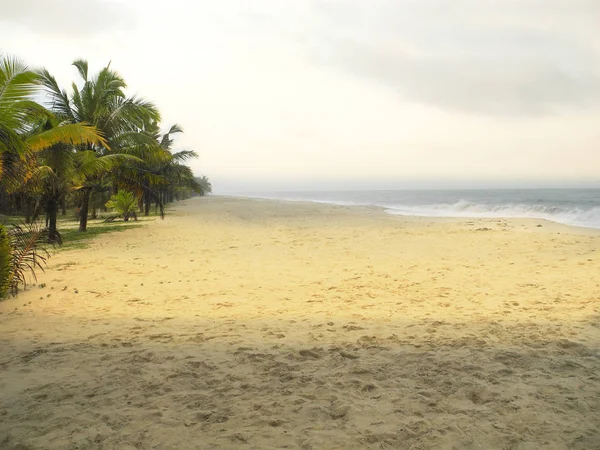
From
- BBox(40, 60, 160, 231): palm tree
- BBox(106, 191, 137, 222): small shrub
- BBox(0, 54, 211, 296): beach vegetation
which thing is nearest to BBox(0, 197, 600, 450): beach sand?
BBox(0, 54, 211, 296): beach vegetation

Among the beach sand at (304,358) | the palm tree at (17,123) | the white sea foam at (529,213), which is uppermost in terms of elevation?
the palm tree at (17,123)

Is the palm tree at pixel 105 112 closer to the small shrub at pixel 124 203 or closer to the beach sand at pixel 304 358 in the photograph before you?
the small shrub at pixel 124 203

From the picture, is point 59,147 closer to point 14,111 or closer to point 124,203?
point 14,111

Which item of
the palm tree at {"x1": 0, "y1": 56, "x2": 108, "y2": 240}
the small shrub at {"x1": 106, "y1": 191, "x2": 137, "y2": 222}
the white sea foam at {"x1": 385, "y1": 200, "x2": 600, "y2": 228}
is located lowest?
the white sea foam at {"x1": 385, "y1": 200, "x2": 600, "y2": 228}

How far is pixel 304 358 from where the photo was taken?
13.2 feet

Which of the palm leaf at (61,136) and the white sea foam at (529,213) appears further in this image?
the white sea foam at (529,213)

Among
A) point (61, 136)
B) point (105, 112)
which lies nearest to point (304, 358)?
point (61, 136)

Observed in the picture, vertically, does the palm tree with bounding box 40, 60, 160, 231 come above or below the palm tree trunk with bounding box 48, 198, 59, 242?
above

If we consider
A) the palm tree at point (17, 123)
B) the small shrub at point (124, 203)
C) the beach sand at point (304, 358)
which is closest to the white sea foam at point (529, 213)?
the beach sand at point (304, 358)

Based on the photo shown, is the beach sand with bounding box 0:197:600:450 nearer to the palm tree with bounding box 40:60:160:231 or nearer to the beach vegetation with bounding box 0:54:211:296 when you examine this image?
the beach vegetation with bounding box 0:54:211:296

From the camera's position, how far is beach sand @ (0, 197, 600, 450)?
2795 mm

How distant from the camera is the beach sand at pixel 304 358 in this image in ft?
9.17

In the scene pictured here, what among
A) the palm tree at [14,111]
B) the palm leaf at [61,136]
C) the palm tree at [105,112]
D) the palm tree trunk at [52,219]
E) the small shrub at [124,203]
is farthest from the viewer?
the small shrub at [124,203]

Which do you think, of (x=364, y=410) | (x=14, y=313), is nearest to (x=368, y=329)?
Answer: (x=364, y=410)
